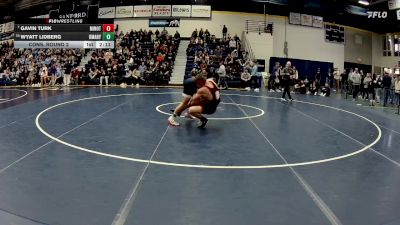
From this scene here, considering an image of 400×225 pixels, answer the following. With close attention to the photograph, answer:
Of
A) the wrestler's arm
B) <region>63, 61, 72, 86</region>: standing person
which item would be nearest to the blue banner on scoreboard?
<region>63, 61, 72, 86</region>: standing person

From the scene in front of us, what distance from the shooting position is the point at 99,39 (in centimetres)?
1548

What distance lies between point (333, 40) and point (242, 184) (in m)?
30.0

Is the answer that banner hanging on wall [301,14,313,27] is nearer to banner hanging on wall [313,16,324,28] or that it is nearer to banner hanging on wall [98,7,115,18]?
banner hanging on wall [313,16,324,28]

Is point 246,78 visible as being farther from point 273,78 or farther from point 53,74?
point 53,74

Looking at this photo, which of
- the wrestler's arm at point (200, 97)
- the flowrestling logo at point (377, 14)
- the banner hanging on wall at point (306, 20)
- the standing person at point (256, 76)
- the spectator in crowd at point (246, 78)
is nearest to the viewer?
the wrestler's arm at point (200, 97)

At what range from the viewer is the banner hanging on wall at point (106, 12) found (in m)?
30.9

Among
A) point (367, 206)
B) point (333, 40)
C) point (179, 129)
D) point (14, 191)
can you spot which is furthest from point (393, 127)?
point (333, 40)

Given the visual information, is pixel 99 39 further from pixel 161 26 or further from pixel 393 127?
pixel 161 26

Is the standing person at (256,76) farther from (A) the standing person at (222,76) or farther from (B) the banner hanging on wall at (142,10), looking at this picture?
(B) the banner hanging on wall at (142,10)

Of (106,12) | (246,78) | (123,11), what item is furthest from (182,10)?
(246,78)

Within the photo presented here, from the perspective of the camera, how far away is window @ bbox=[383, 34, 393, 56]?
35.6 m

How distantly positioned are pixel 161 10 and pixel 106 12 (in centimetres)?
451
